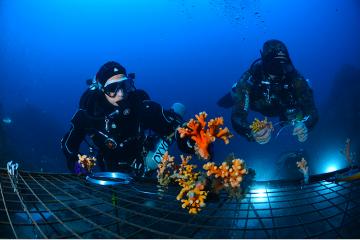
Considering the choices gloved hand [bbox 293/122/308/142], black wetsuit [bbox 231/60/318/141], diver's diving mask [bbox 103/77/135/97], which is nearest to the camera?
diver's diving mask [bbox 103/77/135/97]

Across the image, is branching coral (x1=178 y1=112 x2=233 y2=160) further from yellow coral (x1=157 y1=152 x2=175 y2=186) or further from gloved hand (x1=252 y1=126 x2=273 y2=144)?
gloved hand (x1=252 y1=126 x2=273 y2=144)

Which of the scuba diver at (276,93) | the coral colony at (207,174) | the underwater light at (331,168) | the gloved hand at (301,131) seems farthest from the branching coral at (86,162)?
the underwater light at (331,168)

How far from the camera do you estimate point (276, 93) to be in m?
7.04

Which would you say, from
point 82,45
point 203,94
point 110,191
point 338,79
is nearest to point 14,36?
point 82,45

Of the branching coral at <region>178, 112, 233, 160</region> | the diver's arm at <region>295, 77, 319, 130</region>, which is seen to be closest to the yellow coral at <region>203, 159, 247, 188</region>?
the branching coral at <region>178, 112, 233, 160</region>

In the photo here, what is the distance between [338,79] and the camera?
20250 millimetres

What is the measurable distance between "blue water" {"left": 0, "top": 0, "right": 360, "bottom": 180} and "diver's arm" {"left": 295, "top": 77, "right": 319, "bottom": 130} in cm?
678

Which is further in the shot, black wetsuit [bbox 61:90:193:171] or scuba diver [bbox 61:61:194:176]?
black wetsuit [bbox 61:90:193:171]

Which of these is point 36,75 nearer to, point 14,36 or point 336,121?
point 14,36

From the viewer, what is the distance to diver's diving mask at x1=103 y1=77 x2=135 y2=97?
5359 millimetres

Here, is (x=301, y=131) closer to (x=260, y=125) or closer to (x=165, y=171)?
(x=260, y=125)

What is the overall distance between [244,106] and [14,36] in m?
78.0

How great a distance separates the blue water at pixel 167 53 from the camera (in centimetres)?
2172

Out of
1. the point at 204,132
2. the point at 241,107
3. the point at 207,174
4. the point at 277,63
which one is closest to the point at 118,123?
the point at 204,132
